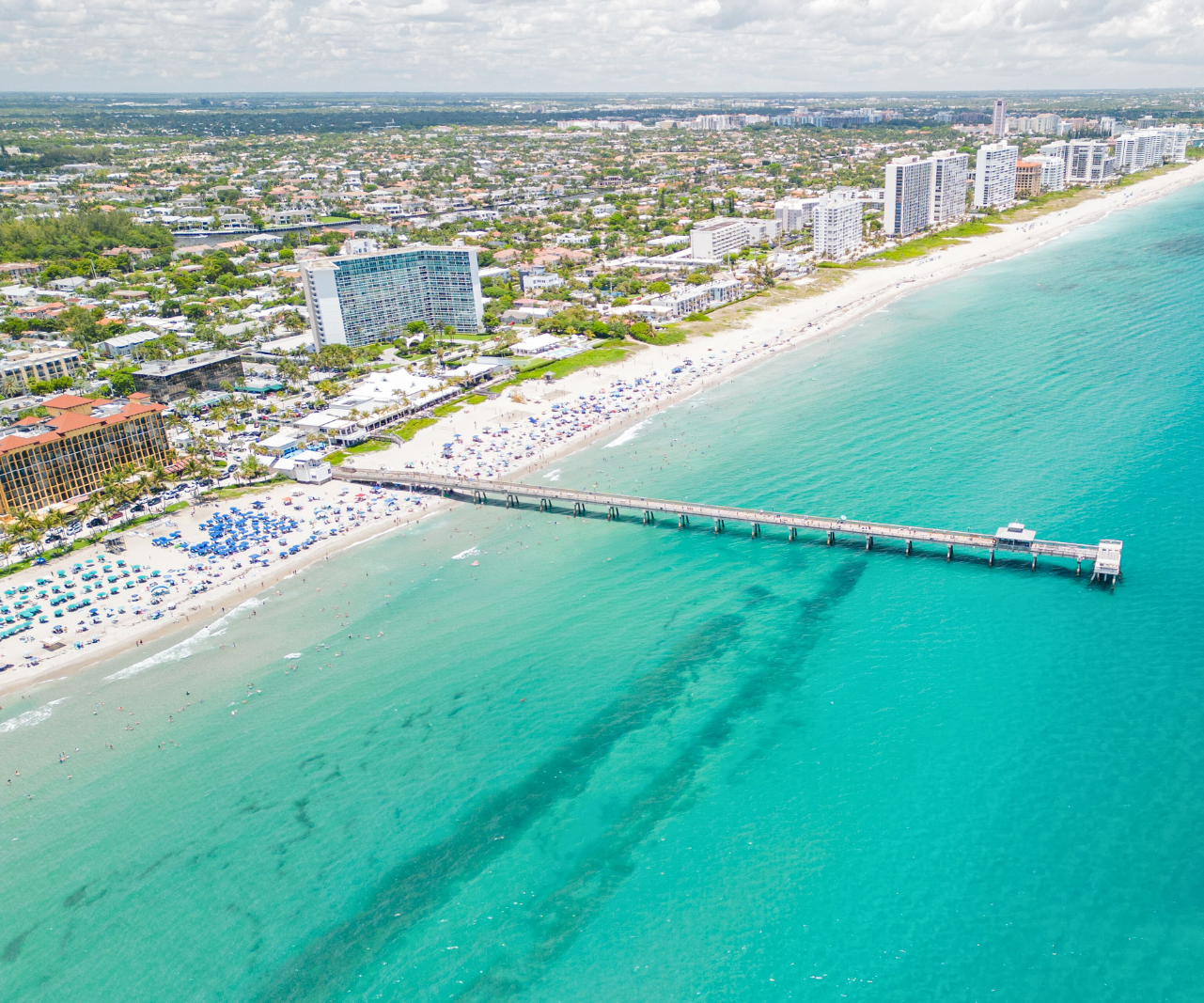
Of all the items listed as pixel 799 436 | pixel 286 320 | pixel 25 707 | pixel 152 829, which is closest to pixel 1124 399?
pixel 799 436

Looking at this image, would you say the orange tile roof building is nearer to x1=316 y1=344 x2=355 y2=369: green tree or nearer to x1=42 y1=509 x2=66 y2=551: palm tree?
x1=42 y1=509 x2=66 y2=551: palm tree

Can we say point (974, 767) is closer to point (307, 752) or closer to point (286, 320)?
point (307, 752)

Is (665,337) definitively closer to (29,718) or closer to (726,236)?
(726,236)

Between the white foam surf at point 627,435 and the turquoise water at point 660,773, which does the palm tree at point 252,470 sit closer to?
the turquoise water at point 660,773

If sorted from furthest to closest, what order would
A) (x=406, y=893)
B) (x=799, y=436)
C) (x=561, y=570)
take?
1. (x=799, y=436)
2. (x=561, y=570)
3. (x=406, y=893)

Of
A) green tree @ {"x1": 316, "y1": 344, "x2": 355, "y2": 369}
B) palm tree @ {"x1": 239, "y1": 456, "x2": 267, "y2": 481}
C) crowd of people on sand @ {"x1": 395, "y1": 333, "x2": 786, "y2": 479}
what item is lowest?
crowd of people on sand @ {"x1": 395, "y1": 333, "x2": 786, "y2": 479}

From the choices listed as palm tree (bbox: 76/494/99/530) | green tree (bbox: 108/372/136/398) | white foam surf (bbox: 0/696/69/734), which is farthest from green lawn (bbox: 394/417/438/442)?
white foam surf (bbox: 0/696/69/734)
